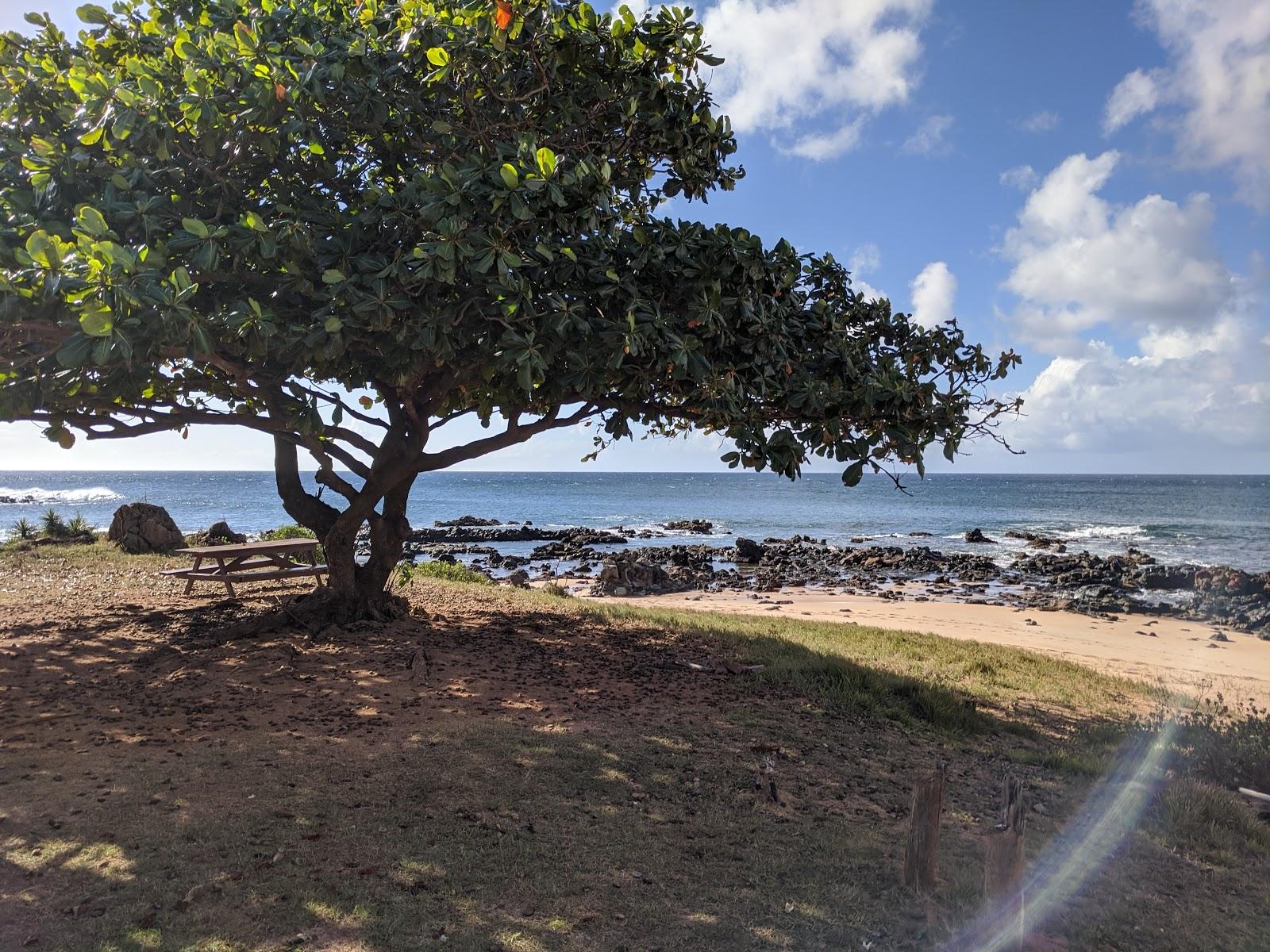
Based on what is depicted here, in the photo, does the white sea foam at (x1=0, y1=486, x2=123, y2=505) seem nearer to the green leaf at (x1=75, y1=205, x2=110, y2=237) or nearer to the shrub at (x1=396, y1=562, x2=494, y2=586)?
the shrub at (x1=396, y1=562, x2=494, y2=586)

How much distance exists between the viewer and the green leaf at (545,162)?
578 cm

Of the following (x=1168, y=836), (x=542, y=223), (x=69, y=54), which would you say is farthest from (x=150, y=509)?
(x=1168, y=836)

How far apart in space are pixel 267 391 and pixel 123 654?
12.5 ft

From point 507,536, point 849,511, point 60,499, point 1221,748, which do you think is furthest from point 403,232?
point 60,499

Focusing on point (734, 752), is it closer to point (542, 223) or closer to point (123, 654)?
point (542, 223)

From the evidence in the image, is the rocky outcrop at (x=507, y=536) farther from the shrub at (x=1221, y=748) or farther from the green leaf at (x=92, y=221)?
the green leaf at (x=92, y=221)

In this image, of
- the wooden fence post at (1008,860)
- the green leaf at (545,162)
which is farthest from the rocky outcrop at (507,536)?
the wooden fence post at (1008,860)

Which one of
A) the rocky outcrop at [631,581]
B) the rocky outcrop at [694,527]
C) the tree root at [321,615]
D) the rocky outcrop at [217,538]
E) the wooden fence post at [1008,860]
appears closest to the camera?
the wooden fence post at [1008,860]

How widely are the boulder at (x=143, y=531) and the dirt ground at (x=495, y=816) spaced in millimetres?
10561

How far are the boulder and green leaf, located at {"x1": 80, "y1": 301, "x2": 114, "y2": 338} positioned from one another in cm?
1550

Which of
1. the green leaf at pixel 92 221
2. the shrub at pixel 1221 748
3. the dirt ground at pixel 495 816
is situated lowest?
the shrub at pixel 1221 748

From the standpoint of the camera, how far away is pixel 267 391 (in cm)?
762

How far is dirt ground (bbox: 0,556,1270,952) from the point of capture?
12.4 ft

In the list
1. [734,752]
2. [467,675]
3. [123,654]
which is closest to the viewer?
[734,752]
